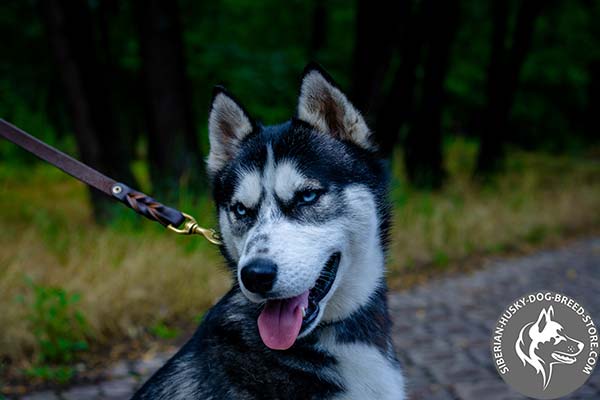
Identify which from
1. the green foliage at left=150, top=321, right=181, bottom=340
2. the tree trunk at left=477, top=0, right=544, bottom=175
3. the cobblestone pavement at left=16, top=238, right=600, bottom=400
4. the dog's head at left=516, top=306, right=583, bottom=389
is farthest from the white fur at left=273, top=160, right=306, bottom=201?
the tree trunk at left=477, top=0, right=544, bottom=175

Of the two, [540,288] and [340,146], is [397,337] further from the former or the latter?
[340,146]

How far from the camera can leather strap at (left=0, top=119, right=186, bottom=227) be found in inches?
119

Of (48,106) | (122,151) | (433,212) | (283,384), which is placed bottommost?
(48,106)

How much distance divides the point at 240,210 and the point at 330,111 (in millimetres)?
674

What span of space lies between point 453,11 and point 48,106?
11.8 m

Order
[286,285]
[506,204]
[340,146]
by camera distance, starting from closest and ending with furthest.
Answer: [286,285], [340,146], [506,204]

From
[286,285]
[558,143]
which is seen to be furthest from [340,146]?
[558,143]

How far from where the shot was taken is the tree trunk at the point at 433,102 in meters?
12.9

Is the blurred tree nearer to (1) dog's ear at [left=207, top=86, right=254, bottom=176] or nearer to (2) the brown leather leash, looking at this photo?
(2) the brown leather leash

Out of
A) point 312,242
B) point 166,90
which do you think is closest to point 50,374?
point 312,242

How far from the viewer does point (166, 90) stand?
31.9 feet

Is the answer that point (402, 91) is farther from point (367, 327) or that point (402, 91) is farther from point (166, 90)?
point (367, 327)

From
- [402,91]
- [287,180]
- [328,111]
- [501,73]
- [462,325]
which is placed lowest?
[462,325]

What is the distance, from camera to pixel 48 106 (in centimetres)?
1777
